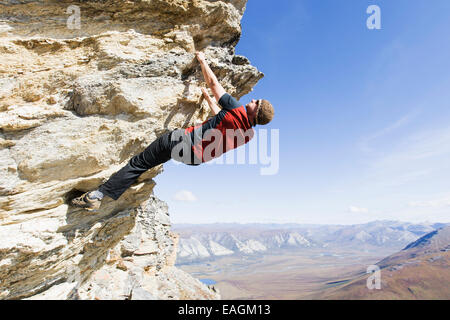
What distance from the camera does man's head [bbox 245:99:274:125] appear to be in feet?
16.6

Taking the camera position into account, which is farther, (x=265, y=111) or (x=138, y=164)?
(x=138, y=164)

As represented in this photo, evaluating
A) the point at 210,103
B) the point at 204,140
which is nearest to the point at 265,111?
the point at 204,140

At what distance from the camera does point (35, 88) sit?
19.7ft

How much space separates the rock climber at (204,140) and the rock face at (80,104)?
717 mm

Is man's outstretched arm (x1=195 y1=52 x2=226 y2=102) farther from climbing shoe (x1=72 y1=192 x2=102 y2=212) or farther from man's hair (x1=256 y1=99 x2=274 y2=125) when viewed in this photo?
climbing shoe (x1=72 y1=192 x2=102 y2=212)

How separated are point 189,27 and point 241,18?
183cm

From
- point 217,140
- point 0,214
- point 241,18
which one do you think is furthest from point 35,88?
point 241,18

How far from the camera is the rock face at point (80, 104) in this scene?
5.35 meters

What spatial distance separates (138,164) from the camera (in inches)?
221

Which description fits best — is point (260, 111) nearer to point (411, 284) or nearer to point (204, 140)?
point (204, 140)

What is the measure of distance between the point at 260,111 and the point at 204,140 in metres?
1.35

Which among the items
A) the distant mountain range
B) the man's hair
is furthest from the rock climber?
the distant mountain range
